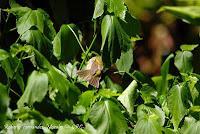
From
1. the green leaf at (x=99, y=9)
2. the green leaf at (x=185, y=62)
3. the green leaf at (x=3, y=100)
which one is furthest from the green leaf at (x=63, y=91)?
the green leaf at (x=185, y=62)

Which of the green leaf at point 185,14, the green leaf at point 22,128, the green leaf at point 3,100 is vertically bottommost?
the green leaf at point 22,128

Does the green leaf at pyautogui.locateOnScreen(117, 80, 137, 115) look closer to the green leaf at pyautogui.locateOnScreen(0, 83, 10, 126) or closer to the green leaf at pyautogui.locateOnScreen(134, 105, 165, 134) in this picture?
the green leaf at pyautogui.locateOnScreen(134, 105, 165, 134)

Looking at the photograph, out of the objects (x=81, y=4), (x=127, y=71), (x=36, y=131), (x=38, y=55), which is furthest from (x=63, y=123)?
(x=81, y=4)

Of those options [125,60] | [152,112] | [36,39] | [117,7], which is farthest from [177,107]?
[36,39]

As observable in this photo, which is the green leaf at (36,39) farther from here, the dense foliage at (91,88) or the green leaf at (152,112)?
the green leaf at (152,112)

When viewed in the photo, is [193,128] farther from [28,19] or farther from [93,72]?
[28,19]

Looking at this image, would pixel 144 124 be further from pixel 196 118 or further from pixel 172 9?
pixel 172 9

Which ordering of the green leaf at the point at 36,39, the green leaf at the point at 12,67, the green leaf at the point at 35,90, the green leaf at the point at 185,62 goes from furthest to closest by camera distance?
the green leaf at the point at 185,62 → the green leaf at the point at 36,39 → the green leaf at the point at 12,67 → the green leaf at the point at 35,90
